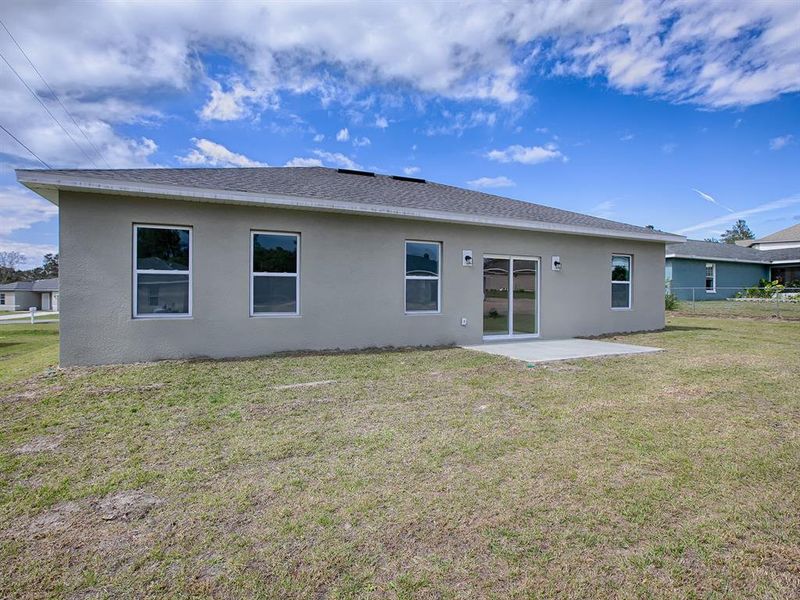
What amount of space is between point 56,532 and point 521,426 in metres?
3.55

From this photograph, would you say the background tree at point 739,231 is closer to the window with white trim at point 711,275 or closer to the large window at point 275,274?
the window with white trim at point 711,275

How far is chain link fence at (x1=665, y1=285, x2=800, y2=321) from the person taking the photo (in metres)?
17.6

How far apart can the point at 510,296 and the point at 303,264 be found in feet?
17.2

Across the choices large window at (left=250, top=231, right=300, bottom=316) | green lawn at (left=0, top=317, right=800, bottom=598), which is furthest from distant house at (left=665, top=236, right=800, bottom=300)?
large window at (left=250, top=231, right=300, bottom=316)

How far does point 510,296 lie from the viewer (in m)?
10.4

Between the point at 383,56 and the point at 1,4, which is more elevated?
the point at 383,56

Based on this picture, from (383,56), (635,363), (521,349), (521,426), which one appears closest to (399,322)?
(521,349)

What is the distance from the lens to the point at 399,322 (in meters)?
9.12

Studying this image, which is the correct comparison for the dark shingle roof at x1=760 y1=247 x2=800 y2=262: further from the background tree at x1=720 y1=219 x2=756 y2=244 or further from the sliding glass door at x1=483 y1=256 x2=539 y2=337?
the background tree at x1=720 y1=219 x2=756 y2=244

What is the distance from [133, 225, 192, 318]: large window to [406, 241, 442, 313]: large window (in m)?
4.39

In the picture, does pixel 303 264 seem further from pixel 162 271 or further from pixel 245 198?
pixel 162 271

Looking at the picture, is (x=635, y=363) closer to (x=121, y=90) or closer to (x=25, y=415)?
(x=25, y=415)

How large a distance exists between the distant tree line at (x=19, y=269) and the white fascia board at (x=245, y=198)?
7271 cm

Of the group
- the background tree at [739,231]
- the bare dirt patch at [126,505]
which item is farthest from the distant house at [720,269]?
the background tree at [739,231]
